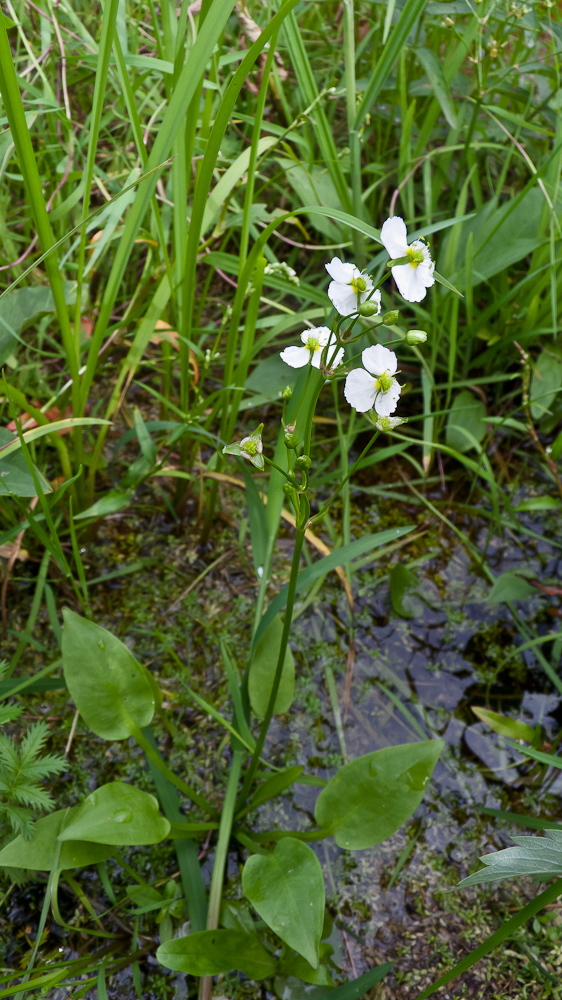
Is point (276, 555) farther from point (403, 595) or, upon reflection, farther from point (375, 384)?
point (375, 384)

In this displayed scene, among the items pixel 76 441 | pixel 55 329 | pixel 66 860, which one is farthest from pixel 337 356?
pixel 55 329

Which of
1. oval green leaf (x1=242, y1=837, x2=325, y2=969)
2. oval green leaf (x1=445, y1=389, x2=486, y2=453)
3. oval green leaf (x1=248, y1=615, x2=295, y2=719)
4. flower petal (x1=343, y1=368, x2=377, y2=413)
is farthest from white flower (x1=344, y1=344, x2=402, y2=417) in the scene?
oval green leaf (x1=445, y1=389, x2=486, y2=453)

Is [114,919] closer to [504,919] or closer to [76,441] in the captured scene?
[504,919]

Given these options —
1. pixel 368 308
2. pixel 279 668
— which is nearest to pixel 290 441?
pixel 368 308

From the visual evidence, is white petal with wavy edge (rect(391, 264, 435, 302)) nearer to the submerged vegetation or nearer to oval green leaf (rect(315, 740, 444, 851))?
the submerged vegetation

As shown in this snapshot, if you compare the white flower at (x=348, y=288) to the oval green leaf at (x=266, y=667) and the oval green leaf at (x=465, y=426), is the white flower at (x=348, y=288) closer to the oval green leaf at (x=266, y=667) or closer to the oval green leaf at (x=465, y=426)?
the oval green leaf at (x=266, y=667)

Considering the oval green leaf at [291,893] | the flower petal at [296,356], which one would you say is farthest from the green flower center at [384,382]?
→ the oval green leaf at [291,893]

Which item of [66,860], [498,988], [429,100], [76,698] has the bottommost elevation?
[498,988]
